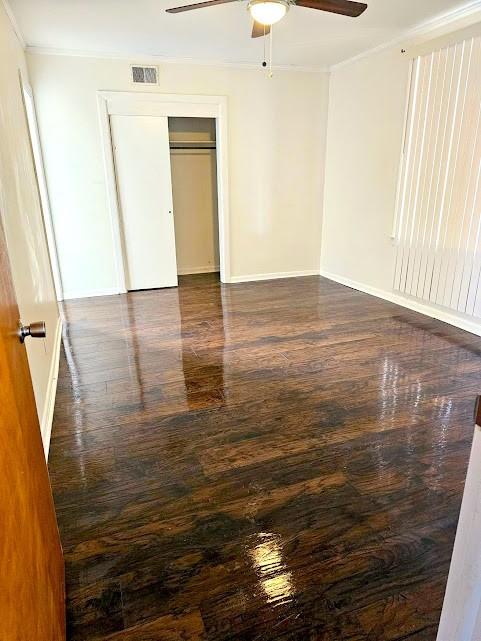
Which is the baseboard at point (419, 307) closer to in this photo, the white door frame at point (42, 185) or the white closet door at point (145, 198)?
the white closet door at point (145, 198)

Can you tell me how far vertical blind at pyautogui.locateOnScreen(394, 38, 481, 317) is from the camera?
3.41 meters

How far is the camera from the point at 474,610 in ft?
2.54

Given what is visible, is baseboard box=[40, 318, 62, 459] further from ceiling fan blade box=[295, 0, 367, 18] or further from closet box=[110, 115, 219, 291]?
ceiling fan blade box=[295, 0, 367, 18]

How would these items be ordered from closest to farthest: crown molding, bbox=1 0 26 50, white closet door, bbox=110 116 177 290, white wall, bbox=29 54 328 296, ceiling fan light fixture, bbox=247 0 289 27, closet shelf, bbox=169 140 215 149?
Result: ceiling fan light fixture, bbox=247 0 289 27, crown molding, bbox=1 0 26 50, white wall, bbox=29 54 328 296, white closet door, bbox=110 116 177 290, closet shelf, bbox=169 140 215 149

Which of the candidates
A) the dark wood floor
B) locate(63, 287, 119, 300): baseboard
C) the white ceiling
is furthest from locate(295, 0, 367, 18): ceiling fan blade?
locate(63, 287, 119, 300): baseboard

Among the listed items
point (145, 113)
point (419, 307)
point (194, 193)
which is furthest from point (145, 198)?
point (419, 307)

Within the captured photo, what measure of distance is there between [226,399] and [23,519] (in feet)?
5.79

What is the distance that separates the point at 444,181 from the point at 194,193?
333cm

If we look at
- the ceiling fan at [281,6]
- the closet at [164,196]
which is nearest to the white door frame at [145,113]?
the closet at [164,196]

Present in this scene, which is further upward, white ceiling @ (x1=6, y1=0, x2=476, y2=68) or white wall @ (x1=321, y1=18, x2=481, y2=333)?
white ceiling @ (x1=6, y1=0, x2=476, y2=68)

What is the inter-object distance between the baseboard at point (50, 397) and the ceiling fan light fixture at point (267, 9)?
2.64 m

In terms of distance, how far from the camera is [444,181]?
371cm

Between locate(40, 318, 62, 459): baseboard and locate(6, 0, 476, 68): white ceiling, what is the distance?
2.57 meters

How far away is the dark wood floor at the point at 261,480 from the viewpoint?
4.38 ft
